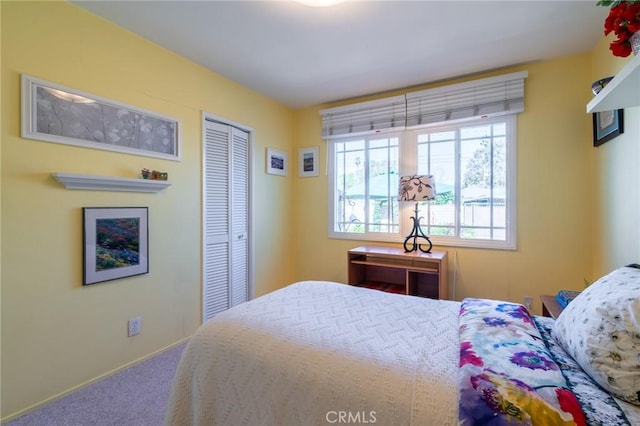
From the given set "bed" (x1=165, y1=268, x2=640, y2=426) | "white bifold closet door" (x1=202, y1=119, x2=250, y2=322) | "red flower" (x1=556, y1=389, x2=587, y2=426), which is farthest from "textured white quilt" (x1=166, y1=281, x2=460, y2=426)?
"white bifold closet door" (x1=202, y1=119, x2=250, y2=322)

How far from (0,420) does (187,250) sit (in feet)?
4.67

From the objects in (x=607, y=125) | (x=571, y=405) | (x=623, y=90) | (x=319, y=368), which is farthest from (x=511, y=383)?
(x=607, y=125)

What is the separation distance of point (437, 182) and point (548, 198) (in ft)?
3.09

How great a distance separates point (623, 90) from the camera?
1.16m

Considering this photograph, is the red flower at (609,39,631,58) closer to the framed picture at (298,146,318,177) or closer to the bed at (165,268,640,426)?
the bed at (165,268,640,426)

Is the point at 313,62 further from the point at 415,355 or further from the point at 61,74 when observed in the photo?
the point at 415,355

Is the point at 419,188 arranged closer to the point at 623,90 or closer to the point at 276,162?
the point at 623,90

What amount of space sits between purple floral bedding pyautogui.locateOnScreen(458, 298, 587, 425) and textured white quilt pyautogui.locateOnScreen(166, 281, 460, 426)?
0.19 ft

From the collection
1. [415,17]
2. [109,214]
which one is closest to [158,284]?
[109,214]

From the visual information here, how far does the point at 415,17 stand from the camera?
1.98 meters

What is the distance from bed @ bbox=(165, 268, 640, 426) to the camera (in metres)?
0.80

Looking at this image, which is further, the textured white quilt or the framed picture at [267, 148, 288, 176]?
the framed picture at [267, 148, 288, 176]

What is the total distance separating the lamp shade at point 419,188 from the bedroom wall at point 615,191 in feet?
3.99

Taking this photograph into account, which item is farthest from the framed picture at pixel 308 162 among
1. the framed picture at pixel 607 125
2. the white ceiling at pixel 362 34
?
the framed picture at pixel 607 125
